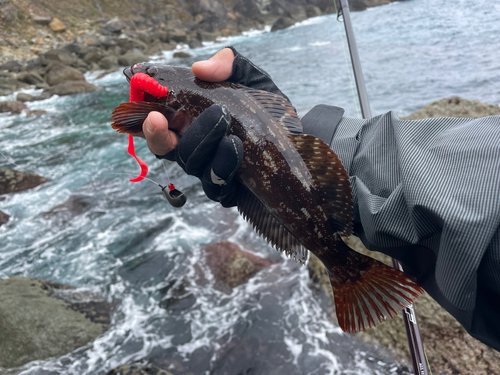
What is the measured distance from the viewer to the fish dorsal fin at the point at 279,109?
Result: 7.98 ft

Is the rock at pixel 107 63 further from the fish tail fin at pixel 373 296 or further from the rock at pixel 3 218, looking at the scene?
the fish tail fin at pixel 373 296

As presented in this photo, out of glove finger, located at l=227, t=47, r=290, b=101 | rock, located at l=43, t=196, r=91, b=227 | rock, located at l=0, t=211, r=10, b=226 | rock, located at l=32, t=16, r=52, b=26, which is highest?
rock, located at l=32, t=16, r=52, b=26

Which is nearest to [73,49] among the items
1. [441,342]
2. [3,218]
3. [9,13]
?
[9,13]

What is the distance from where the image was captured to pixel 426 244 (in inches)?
67.7

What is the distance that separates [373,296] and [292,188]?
35.0 inches

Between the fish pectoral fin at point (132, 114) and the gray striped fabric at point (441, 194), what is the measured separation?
1.71 m

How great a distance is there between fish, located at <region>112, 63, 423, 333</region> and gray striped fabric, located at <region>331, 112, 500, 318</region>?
0.77ft

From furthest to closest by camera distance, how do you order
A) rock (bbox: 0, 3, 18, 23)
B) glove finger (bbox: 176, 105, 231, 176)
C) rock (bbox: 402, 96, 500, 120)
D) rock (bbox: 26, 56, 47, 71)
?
1. rock (bbox: 0, 3, 18, 23)
2. rock (bbox: 26, 56, 47, 71)
3. rock (bbox: 402, 96, 500, 120)
4. glove finger (bbox: 176, 105, 231, 176)

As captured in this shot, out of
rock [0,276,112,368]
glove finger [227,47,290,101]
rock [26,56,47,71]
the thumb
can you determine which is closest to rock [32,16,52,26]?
rock [26,56,47,71]

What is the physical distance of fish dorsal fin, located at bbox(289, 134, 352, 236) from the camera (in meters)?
2.16

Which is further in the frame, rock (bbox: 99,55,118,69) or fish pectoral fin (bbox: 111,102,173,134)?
rock (bbox: 99,55,118,69)

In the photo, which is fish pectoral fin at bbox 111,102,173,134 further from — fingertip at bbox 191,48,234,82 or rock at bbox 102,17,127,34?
rock at bbox 102,17,127,34

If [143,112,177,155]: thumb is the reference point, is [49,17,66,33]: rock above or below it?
above

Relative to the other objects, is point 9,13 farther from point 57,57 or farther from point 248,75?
point 248,75
